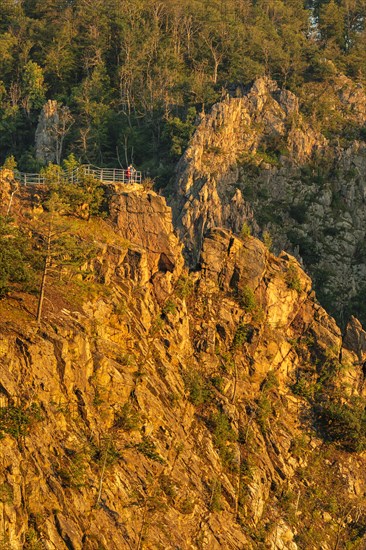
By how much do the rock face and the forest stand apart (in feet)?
9.31

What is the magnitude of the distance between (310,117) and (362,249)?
14.3 m

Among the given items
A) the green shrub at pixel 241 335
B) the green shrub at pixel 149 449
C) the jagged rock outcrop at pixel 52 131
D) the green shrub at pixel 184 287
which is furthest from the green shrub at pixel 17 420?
the jagged rock outcrop at pixel 52 131

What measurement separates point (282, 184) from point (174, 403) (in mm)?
40284

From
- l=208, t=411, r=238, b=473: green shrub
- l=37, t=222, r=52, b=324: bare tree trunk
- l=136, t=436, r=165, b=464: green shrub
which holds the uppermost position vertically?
l=37, t=222, r=52, b=324: bare tree trunk

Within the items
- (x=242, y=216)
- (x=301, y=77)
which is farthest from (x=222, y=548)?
(x=301, y=77)

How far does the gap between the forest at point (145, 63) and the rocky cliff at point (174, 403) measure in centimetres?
2549

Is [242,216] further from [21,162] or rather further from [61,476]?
[61,476]

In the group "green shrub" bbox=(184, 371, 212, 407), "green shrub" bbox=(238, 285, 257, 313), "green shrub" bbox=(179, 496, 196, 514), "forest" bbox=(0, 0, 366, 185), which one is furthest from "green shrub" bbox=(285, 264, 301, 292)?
"forest" bbox=(0, 0, 366, 185)

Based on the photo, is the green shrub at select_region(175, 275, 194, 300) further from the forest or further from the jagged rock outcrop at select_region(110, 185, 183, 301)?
the forest

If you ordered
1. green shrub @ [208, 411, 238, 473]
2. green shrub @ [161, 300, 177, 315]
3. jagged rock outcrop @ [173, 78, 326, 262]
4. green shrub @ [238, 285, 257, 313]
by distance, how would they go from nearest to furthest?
green shrub @ [208, 411, 238, 473] < green shrub @ [161, 300, 177, 315] < green shrub @ [238, 285, 257, 313] < jagged rock outcrop @ [173, 78, 326, 262]

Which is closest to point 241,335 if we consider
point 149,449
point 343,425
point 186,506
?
point 343,425

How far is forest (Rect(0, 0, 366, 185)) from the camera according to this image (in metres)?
126

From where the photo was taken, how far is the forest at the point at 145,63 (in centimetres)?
12606

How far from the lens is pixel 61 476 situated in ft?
246
